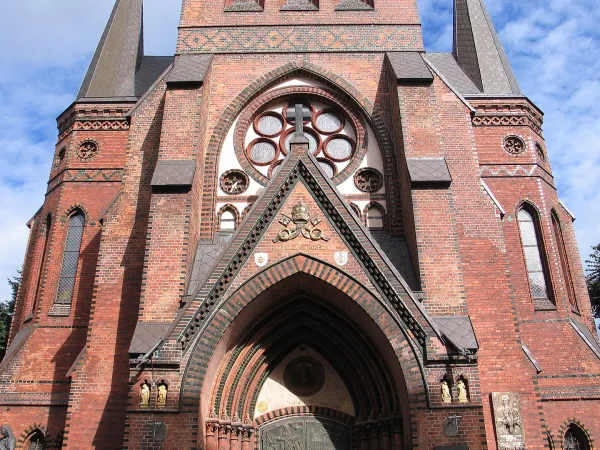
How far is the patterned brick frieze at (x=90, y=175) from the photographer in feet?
56.2

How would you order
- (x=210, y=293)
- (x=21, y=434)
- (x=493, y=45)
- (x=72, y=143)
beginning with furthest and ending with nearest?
(x=493, y=45)
(x=72, y=143)
(x=21, y=434)
(x=210, y=293)

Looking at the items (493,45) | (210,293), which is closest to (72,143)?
(210,293)

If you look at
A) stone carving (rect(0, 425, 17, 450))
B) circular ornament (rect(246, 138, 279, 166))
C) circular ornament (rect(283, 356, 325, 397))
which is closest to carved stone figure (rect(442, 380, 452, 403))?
circular ornament (rect(283, 356, 325, 397))

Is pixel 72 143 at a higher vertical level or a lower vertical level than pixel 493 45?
lower

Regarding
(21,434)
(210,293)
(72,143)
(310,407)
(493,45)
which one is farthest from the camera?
(493,45)

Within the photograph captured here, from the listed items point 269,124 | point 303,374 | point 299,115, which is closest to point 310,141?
point 299,115

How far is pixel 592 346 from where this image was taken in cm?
1438

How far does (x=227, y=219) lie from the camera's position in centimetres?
1370

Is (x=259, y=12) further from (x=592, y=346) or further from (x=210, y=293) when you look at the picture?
(x=592, y=346)

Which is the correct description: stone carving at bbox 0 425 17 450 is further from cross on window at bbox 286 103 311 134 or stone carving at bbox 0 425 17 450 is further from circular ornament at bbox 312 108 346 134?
circular ornament at bbox 312 108 346 134

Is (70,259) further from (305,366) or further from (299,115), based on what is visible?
(305,366)

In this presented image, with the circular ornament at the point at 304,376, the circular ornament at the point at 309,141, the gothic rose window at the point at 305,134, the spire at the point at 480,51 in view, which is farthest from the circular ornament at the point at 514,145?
the circular ornament at the point at 304,376

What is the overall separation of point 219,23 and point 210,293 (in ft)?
27.1

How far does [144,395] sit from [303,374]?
138 inches
